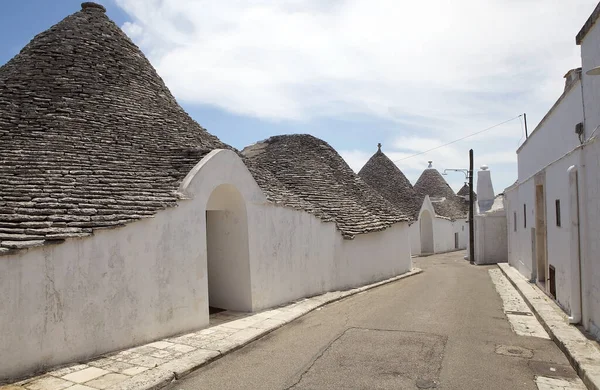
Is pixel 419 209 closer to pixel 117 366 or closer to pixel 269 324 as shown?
pixel 269 324

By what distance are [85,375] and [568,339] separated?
22.6 feet

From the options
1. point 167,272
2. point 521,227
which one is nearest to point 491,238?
point 521,227

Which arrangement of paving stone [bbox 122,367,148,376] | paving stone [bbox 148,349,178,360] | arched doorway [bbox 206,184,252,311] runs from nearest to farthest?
paving stone [bbox 122,367,148,376] → paving stone [bbox 148,349,178,360] → arched doorway [bbox 206,184,252,311]

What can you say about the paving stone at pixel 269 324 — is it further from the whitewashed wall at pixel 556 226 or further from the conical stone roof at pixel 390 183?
the conical stone roof at pixel 390 183

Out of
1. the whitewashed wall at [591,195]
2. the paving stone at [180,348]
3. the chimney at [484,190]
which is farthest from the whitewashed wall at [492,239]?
the paving stone at [180,348]

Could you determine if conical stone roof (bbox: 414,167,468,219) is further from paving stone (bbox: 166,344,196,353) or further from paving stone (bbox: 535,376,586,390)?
paving stone (bbox: 166,344,196,353)

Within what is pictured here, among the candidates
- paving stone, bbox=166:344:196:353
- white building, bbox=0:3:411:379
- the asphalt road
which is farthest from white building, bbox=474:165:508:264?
paving stone, bbox=166:344:196:353

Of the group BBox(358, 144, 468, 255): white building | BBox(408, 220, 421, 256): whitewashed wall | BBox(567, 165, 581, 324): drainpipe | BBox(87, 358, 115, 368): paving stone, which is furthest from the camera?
BBox(358, 144, 468, 255): white building

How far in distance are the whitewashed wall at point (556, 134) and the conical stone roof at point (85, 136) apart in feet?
22.6

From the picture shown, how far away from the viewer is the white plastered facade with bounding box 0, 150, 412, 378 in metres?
5.50

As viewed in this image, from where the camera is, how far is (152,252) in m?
7.19

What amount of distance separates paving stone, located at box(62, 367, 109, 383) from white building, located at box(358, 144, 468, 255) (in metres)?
25.1

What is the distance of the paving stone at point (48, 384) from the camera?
16.6 ft

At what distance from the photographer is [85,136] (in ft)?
27.0
